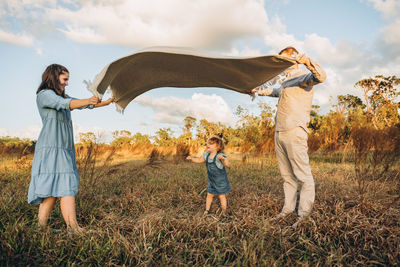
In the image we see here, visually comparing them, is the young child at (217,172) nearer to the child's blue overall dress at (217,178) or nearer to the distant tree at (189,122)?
the child's blue overall dress at (217,178)

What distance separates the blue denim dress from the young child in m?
1.50

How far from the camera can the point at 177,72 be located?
3402 mm

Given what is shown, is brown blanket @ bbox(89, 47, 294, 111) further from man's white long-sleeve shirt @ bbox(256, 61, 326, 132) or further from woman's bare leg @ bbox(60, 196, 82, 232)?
woman's bare leg @ bbox(60, 196, 82, 232)

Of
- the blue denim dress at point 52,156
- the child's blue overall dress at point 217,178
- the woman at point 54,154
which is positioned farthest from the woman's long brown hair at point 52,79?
the child's blue overall dress at point 217,178

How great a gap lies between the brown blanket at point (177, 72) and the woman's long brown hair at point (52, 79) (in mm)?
321

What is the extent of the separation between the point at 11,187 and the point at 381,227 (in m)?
5.41

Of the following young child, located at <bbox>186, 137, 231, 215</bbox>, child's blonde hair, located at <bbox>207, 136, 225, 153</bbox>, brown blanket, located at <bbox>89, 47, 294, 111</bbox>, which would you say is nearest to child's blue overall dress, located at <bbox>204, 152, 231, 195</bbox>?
young child, located at <bbox>186, 137, 231, 215</bbox>

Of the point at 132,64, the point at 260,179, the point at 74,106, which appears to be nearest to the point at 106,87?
the point at 132,64

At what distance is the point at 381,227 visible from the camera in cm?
239

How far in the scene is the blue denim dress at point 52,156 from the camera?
7.52ft

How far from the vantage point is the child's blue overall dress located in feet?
11.0

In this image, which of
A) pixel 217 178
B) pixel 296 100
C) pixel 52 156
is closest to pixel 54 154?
pixel 52 156

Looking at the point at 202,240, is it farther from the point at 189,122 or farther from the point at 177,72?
the point at 189,122

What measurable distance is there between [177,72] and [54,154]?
188 centimetres
